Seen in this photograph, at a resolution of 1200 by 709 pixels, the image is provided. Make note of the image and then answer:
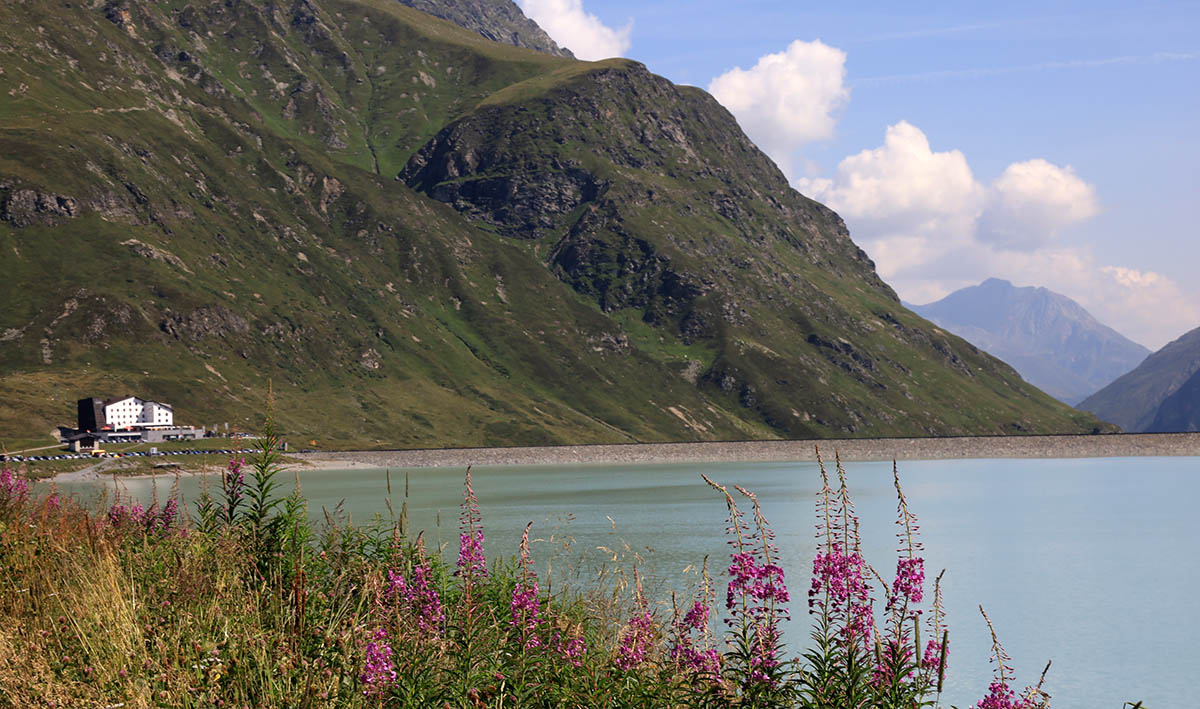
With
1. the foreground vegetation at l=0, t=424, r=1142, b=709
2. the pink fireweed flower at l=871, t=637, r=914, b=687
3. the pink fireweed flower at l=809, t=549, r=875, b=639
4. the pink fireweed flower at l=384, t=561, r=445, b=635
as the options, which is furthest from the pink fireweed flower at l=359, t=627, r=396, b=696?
the pink fireweed flower at l=871, t=637, r=914, b=687

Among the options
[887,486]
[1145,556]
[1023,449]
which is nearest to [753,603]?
[1145,556]

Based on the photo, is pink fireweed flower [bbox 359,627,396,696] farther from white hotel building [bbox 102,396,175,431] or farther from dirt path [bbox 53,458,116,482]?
white hotel building [bbox 102,396,175,431]

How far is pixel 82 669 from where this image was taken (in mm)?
9344

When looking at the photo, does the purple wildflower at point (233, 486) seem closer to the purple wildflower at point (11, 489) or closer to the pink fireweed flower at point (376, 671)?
the pink fireweed flower at point (376, 671)

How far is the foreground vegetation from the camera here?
336 inches

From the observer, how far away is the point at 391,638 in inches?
412

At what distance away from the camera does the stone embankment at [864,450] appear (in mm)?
177625

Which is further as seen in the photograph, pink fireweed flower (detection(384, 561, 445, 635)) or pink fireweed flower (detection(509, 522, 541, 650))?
pink fireweed flower (detection(384, 561, 445, 635))

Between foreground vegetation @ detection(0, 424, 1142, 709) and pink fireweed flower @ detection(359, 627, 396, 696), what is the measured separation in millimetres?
20

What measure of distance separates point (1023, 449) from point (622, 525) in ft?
460

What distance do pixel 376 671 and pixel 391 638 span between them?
2.14 m

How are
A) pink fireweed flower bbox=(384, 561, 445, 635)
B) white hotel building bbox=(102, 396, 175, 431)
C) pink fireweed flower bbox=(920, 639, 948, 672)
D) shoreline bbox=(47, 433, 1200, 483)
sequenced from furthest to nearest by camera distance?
shoreline bbox=(47, 433, 1200, 483)
white hotel building bbox=(102, 396, 175, 431)
pink fireweed flower bbox=(384, 561, 445, 635)
pink fireweed flower bbox=(920, 639, 948, 672)

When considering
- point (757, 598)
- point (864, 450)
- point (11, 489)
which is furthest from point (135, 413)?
point (757, 598)

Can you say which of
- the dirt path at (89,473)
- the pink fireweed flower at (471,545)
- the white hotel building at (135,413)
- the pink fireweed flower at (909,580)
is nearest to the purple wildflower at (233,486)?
the pink fireweed flower at (471,545)
